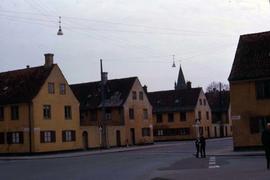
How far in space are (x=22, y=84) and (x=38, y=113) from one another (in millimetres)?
5057

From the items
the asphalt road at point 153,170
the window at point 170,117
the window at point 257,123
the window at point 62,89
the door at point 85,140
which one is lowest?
the asphalt road at point 153,170

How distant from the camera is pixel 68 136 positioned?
5925 centimetres

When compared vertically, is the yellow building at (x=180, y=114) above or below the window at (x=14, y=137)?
above

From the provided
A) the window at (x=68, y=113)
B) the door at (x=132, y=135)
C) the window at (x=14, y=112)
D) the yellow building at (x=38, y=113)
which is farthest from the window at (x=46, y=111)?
the door at (x=132, y=135)

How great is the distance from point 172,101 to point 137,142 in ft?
70.5

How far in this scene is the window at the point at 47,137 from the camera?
181ft

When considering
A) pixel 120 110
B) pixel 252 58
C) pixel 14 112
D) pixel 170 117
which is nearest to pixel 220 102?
pixel 170 117

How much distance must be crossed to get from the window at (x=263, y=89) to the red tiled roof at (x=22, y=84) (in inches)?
918

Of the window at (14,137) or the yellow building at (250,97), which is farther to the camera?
the window at (14,137)

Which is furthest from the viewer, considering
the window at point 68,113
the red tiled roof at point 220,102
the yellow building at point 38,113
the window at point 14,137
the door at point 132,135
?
the red tiled roof at point 220,102

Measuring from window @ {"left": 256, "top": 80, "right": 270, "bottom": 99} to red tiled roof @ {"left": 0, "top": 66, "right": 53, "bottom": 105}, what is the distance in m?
23.3

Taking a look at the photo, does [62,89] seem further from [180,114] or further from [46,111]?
[180,114]

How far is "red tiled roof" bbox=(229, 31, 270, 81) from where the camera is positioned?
42.9m

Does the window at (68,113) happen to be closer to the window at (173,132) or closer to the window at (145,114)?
the window at (145,114)
